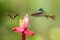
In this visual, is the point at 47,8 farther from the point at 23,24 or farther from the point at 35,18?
the point at 23,24

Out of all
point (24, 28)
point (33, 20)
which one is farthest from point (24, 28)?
point (33, 20)

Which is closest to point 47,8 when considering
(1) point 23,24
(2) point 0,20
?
(1) point 23,24

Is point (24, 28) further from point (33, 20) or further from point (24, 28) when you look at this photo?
point (33, 20)

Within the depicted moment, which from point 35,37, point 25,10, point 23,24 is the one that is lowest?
point 35,37

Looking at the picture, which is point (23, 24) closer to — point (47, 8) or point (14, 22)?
point (14, 22)

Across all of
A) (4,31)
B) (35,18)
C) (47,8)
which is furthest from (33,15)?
(4,31)

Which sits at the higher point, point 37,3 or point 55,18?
point 37,3
